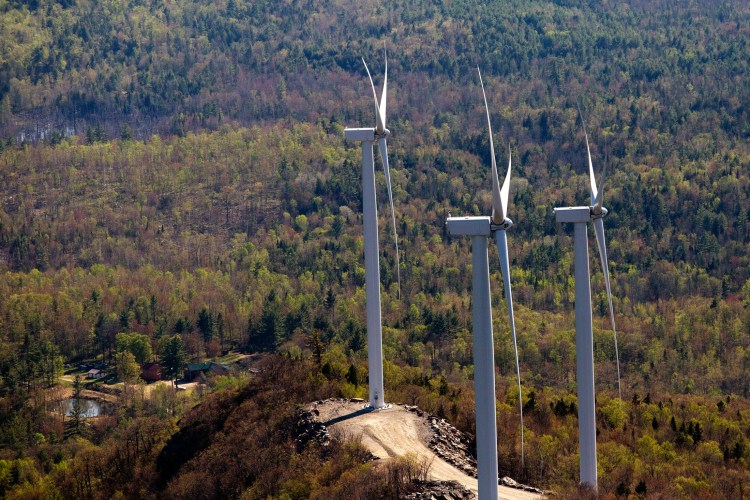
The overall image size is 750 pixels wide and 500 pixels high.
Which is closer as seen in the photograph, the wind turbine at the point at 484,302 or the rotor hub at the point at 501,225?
the wind turbine at the point at 484,302

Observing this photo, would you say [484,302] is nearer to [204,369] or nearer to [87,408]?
[87,408]

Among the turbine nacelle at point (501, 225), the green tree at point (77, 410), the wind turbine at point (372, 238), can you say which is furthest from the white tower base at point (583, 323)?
the green tree at point (77, 410)

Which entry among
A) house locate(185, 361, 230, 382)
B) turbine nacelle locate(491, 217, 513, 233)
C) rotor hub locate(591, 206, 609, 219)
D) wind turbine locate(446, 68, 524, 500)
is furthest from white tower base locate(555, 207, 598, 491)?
house locate(185, 361, 230, 382)

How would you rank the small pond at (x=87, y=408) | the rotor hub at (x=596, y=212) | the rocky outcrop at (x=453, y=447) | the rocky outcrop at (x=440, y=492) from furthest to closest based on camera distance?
1. the small pond at (x=87, y=408)
2. the rocky outcrop at (x=453, y=447)
3. the rocky outcrop at (x=440, y=492)
4. the rotor hub at (x=596, y=212)

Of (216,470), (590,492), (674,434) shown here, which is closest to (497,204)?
(590,492)

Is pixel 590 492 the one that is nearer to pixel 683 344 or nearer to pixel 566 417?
pixel 566 417

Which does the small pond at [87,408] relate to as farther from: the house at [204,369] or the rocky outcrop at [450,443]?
the rocky outcrop at [450,443]

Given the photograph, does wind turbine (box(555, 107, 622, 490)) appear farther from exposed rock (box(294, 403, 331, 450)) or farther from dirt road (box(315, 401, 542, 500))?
exposed rock (box(294, 403, 331, 450))

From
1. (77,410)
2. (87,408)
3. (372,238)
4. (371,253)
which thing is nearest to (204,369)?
(87,408)
